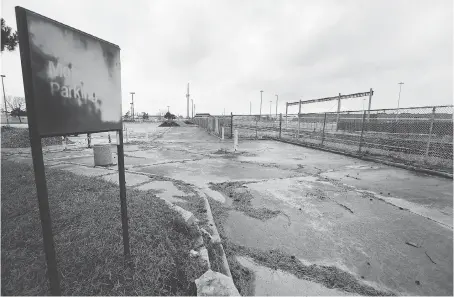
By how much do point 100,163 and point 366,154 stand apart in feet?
35.8

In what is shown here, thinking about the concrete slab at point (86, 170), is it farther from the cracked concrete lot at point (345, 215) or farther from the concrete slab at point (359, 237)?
the concrete slab at point (359, 237)

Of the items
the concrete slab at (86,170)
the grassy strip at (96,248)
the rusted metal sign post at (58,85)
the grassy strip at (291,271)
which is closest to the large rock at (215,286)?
the grassy strip at (96,248)

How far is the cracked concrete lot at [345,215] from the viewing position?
8.84ft

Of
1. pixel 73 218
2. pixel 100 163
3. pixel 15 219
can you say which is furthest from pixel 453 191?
pixel 100 163

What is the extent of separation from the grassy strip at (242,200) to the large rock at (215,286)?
1.90 meters

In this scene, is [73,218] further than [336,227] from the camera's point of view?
No

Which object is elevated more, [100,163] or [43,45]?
[43,45]

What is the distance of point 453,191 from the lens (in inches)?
223

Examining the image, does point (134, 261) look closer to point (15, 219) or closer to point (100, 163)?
point (15, 219)

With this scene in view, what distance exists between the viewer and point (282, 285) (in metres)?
2.36

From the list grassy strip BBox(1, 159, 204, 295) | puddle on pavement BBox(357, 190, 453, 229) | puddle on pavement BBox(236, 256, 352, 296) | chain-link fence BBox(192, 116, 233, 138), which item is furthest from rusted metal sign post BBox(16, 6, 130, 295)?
chain-link fence BBox(192, 116, 233, 138)

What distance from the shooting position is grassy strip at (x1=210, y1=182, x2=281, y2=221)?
4.02 metres

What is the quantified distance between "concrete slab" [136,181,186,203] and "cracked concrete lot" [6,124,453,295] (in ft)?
0.23

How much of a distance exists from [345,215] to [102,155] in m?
7.22
